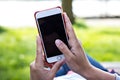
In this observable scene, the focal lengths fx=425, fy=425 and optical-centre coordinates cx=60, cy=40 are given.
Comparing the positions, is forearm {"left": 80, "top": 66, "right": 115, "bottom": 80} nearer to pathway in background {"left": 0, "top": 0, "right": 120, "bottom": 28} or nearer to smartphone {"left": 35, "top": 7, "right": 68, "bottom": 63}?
smartphone {"left": 35, "top": 7, "right": 68, "bottom": 63}

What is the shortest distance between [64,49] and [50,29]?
211 mm

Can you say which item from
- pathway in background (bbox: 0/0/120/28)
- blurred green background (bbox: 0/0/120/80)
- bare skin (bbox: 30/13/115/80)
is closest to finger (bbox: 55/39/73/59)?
bare skin (bbox: 30/13/115/80)

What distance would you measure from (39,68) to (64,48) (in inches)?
7.9

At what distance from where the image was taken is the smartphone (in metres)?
1.87

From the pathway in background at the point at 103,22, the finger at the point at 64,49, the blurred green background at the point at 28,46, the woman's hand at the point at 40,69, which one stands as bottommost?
the pathway in background at the point at 103,22

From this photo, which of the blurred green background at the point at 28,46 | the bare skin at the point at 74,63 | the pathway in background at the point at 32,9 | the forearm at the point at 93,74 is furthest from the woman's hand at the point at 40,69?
the pathway in background at the point at 32,9

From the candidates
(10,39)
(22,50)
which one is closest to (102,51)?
(22,50)

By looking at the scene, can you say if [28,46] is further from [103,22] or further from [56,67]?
[56,67]

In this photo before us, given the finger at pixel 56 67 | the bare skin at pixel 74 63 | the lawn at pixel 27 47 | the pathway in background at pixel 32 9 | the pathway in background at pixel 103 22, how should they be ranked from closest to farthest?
the bare skin at pixel 74 63
the finger at pixel 56 67
the lawn at pixel 27 47
the pathway in background at pixel 103 22
the pathway in background at pixel 32 9

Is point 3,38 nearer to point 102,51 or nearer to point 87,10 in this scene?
point 102,51

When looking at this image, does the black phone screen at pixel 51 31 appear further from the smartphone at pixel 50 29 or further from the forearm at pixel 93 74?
the forearm at pixel 93 74

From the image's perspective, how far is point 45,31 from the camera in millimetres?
1904

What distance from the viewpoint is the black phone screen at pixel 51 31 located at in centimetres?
187

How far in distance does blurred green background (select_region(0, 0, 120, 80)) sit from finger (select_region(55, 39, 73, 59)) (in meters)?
3.72
